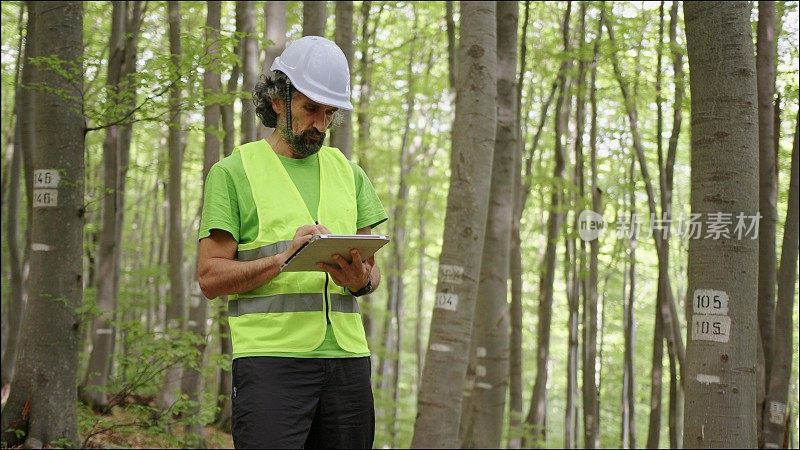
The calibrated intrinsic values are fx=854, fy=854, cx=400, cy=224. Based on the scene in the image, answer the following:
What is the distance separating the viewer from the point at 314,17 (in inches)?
349

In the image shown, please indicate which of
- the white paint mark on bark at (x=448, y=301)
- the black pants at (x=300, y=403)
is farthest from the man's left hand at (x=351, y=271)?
the white paint mark on bark at (x=448, y=301)

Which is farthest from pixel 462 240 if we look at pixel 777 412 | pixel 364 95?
pixel 364 95

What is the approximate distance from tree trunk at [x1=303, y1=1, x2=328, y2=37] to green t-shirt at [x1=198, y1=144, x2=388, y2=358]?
608 cm

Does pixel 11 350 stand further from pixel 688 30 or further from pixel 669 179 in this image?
pixel 688 30

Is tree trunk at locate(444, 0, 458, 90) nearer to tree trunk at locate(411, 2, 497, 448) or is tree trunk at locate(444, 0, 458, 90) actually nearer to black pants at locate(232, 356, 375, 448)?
tree trunk at locate(411, 2, 497, 448)

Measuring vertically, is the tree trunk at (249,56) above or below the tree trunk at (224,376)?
above

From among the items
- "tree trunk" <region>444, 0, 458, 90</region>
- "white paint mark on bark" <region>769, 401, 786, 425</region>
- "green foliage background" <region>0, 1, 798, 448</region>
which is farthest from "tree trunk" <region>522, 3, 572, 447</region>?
"white paint mark on bark" <region>769, 401, 786, 425</region>

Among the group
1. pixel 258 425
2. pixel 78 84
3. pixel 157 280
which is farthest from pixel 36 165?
pixel 157 280

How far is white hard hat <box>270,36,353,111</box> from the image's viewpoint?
114 inches

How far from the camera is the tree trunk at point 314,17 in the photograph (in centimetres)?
884

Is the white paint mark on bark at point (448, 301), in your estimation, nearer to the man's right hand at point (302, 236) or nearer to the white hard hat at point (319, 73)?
the white hard hat at point (319, 73)

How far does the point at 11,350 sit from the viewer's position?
1253 cm

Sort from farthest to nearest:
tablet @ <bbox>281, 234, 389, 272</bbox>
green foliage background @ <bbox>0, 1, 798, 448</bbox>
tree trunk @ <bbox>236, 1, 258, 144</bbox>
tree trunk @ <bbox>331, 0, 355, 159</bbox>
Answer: tree trunk @ <bbox>236, 1, 258, 144</bbox> → tree trunk @ <bbox>331, 0, 355, 159</bbox> → green foliage background @ <bbox>0, 1, 798, 448</bbox> → tablet @ <bbox>281, 234, 389, 272</bbox>

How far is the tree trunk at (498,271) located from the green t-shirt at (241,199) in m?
5.82
